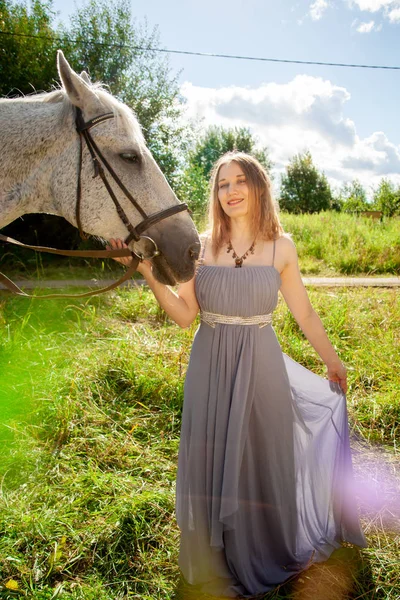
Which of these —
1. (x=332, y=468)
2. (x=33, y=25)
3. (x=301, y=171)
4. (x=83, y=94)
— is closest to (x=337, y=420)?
(x=332, y=468)

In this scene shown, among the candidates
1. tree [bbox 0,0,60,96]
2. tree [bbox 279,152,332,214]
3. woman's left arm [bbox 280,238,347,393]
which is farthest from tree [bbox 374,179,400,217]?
woman's left arm [bbox 280,238,347,393]

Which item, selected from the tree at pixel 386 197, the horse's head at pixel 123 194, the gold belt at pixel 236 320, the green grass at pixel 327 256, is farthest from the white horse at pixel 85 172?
the tree at pixel 386 197

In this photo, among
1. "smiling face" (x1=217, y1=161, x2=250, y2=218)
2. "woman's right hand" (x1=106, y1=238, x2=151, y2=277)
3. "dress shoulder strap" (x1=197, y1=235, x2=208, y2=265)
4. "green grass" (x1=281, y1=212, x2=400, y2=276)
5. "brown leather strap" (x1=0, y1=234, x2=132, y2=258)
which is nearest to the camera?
"brown leather strap" (x1=0, y1=234, x2=132, y2=258)

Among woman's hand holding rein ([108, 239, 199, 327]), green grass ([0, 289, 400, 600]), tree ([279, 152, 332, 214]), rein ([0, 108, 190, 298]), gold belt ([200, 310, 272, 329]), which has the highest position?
tree ([279, 152, 332, 214])

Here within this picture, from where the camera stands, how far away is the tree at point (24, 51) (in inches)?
375

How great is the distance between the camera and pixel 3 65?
9.57 metres

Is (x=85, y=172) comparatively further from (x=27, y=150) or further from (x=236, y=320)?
(x=236, y=320)

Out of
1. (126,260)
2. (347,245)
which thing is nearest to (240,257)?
(126,260)

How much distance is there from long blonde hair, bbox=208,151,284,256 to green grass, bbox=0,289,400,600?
1.80 metres

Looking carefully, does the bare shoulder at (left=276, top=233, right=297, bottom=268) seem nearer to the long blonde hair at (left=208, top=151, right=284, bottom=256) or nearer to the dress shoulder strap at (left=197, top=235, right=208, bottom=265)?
the long blonde hair at (left=208, top=151, right=284, bottom=256)

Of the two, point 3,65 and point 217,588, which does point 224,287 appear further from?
point 3,65

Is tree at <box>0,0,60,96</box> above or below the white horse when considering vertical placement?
above

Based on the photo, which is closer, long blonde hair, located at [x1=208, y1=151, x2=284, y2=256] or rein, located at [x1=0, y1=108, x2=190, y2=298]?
rein, located at [x1=0, y1=108, x2=190, y2=298]

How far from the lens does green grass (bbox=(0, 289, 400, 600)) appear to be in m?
2.27
